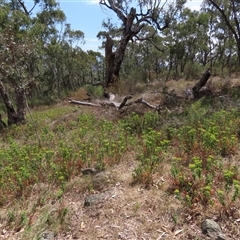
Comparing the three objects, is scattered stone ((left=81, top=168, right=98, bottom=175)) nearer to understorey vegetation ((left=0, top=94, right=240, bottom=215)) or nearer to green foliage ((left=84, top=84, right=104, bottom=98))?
understorey vegetation ((left=0, top=94, right=240, bottom=215))

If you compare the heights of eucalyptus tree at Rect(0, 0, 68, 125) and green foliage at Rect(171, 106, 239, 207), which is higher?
eucalyptus tree at Rect(0, 0, 68, 125)

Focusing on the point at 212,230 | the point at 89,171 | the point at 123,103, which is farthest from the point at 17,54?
the point at 212,230

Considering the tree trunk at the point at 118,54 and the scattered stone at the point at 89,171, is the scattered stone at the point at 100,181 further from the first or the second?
the tree trunk at the point at 118,54

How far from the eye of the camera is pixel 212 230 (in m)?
2.58

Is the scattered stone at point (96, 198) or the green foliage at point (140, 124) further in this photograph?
the green foliage at point (140, 124)

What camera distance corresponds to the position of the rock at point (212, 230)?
2.53m

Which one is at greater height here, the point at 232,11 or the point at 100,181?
the point at 232,11

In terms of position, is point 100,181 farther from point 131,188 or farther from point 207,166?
point 207,166

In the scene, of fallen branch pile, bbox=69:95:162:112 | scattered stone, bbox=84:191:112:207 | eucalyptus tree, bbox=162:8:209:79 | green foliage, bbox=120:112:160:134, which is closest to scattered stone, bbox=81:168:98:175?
scattered stone, bbox=84:191:112:207

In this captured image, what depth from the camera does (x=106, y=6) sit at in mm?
14086

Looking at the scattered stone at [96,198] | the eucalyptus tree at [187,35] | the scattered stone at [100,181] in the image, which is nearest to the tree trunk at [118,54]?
the eucalyptus tree at [187,35]

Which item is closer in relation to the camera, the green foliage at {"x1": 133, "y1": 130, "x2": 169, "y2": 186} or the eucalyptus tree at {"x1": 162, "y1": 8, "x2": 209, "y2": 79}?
the green foliage at {"x1": 133, "y1": 130, "x2": 169, "y2": 186}

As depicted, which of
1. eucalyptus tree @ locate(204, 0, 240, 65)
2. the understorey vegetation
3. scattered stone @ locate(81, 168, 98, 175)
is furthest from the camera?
eucalyptus tree @ locate(204, 0, 240, 65)

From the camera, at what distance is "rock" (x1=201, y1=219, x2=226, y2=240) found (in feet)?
8.29
